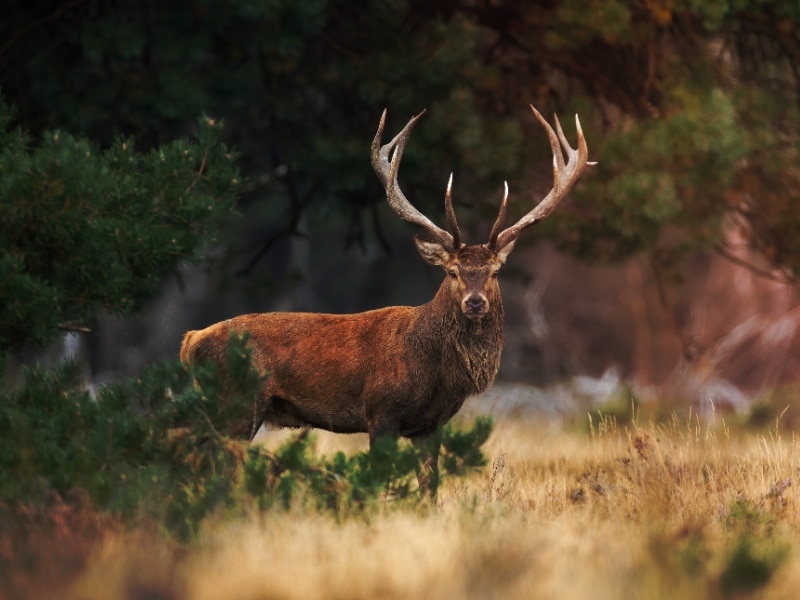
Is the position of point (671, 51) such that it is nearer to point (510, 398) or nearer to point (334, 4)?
point (334, 4)

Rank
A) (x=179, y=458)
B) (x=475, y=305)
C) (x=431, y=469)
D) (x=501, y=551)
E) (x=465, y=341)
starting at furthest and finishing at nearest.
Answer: (x=465, y=341), (x=475, y=305), (x=431, y=469), (x=179, y=458), (x=501, y=551)

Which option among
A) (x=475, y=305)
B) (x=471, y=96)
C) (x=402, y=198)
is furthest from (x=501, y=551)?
(x=471, y=96)

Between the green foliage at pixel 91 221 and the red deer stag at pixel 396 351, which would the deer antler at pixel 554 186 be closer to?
the red deer stag at pixel 396 351

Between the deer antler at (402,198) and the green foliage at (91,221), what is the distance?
120 centimetres

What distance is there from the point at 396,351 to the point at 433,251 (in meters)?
0.65

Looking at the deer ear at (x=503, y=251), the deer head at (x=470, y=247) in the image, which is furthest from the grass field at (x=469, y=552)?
the deer ear at (x=503, y=251)

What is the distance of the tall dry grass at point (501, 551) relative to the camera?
17.8 feet

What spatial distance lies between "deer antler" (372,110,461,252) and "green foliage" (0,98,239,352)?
1199mm

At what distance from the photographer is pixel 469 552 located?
19.3 feet

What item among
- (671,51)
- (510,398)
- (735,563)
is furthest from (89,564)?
(510,398)

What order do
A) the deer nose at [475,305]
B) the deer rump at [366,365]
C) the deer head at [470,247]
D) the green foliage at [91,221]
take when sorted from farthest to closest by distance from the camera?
the deer rump at [366,365], the deer head at [470,247], the deer nose at [475,305], the green foliage at [91,221]

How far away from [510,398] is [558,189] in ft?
26.9

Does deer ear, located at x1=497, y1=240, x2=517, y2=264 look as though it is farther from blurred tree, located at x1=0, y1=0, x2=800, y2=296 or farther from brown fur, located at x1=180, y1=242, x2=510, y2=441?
blurred tree, located at x1=0, y1=0, x2=800, y2=296

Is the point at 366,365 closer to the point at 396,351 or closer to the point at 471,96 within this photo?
the point at 396,351
